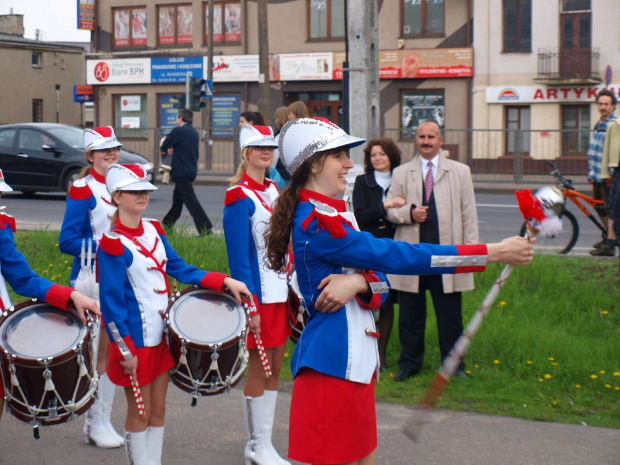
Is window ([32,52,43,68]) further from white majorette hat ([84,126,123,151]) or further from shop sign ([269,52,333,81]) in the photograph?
white majorette hat ([84,126,123,151])

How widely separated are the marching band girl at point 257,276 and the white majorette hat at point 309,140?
5.05 ft

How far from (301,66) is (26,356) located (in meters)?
35.9

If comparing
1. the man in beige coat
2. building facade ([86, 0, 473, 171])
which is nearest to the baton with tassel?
the man in beige coat

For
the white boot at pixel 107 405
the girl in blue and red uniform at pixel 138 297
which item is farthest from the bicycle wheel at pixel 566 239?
the girl in blue and red uniform at pixel 138 297

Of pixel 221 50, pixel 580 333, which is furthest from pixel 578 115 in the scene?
pixel 580 333

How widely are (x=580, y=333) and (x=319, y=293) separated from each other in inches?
192

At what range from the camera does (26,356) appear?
445 cm

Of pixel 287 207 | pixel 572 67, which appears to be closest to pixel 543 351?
pixel 287 207

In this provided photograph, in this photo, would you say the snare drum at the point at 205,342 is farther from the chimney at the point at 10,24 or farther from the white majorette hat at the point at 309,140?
the chimney at the point at 10,24

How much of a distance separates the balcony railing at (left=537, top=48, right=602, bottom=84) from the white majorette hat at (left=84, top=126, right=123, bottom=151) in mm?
30778

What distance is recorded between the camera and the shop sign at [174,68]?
41.8m

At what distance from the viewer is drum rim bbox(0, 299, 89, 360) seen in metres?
4.43

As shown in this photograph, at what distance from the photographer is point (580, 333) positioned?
8164 millimetres

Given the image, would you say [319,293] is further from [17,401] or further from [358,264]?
[17,401]
